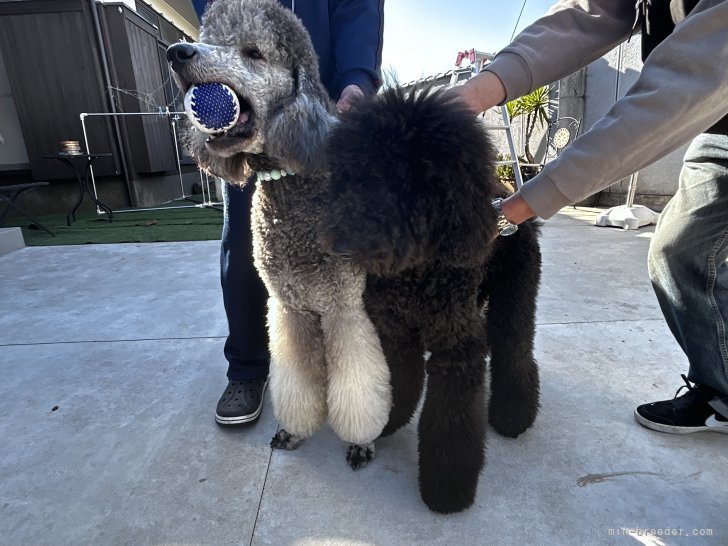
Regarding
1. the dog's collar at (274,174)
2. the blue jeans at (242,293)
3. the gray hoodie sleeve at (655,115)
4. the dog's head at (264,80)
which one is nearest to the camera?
the gray hoodie sleeve at (655,115)

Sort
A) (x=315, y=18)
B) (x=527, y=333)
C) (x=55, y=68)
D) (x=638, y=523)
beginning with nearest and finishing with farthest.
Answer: (x=638, y=523) → (x=527, y=333) → (x=315, y=18) → (x=55, y=68)

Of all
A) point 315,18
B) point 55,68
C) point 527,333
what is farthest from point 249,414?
point 55,68

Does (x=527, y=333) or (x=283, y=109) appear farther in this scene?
(x=527, y=333)

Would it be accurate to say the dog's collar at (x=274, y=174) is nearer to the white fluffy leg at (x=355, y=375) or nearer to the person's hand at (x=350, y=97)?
the person's hand at (x=350, y=97)

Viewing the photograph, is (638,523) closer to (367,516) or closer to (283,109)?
(367,516)

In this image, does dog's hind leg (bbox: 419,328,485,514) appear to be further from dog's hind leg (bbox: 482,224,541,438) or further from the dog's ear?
the dog's ear

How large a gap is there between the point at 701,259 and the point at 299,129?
153 centimetres

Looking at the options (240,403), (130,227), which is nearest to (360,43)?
(240,403)

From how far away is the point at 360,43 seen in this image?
5.57 ft

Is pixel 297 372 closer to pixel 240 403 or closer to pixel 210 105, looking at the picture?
pixel 240 403

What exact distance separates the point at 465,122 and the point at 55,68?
8489 mm

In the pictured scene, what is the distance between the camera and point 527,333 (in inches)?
65.6

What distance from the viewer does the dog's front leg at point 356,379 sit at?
1538 millimetres

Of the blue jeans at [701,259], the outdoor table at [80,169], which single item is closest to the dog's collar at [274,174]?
the blue jeans at [701,259]
